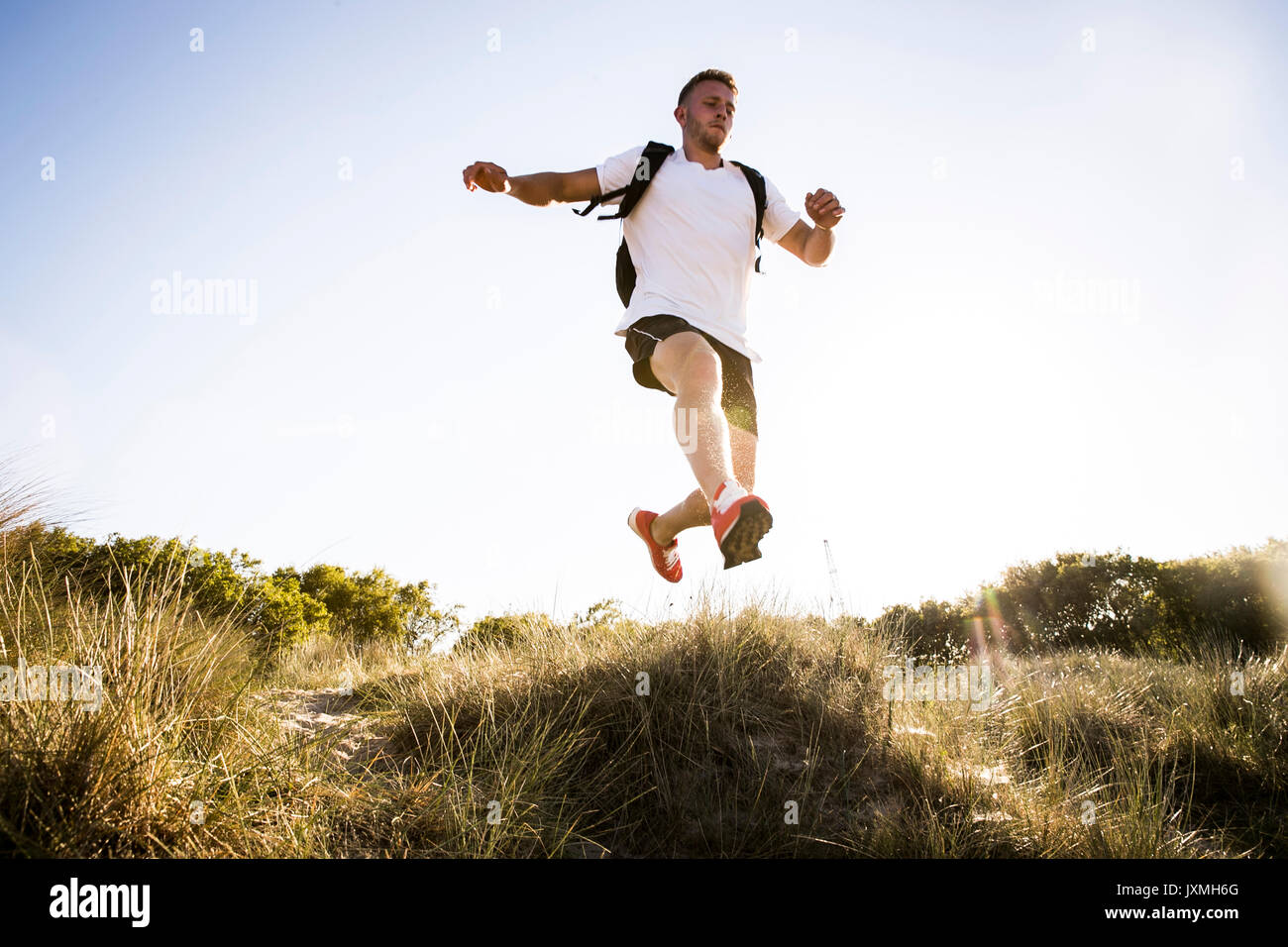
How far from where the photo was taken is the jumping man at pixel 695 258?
121 inches

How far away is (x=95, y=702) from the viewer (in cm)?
191

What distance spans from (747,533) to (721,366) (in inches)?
49.9

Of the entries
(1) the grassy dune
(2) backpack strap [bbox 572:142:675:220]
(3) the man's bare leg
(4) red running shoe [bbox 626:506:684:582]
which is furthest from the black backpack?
(1) the grassy dune

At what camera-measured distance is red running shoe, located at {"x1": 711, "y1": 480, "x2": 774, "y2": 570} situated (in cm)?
239

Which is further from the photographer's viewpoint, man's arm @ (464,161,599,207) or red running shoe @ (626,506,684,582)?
red running shoe @ (626,506,684,582)

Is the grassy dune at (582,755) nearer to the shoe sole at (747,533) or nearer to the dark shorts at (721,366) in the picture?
the shoe sole at (747,533)

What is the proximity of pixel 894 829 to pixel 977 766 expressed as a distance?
0.85 meters

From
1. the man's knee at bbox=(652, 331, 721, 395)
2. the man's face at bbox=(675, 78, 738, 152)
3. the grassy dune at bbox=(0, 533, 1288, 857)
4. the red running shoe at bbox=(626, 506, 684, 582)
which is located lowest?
the grassy dune at bbox=(0, 533, 1288, 857)

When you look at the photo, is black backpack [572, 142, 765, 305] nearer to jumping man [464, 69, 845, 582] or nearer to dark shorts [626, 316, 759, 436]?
jumping man [464, 69, 845, 582]

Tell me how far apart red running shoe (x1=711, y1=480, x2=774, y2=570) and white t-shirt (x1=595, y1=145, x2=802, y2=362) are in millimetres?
1161

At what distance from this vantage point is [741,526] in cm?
240

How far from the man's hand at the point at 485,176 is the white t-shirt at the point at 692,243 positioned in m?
0.56
